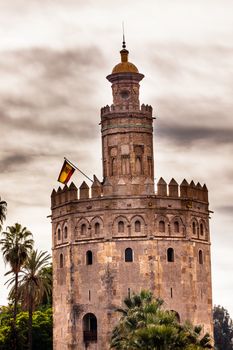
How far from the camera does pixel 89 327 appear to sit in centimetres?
7938

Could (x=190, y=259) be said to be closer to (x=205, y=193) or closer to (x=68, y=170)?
(x=205, y=193)

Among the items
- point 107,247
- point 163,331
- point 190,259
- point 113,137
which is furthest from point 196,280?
point 163,331

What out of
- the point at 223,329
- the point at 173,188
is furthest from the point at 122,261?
the point at 223,329

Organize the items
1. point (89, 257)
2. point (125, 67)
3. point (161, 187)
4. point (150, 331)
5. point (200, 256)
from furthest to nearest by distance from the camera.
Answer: point (125, 67)
point (200, 256)
point (161, 187)
point (89, 257)
point (150, 331)

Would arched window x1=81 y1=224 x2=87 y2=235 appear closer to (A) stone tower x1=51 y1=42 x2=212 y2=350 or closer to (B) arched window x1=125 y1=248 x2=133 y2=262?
(A) stone tower x1=51 y1=42 x2=212 y2=350

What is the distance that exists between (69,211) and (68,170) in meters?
3.22

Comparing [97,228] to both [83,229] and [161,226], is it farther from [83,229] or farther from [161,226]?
Result: [161,226]

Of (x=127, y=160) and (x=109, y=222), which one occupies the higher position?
(x=127, y=160)

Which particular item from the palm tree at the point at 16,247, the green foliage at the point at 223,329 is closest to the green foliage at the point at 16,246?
the palm tree at the point at 16,247

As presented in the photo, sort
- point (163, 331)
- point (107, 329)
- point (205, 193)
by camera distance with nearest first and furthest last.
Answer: point (163, 331) → point (107, 329) → point (205, 193)

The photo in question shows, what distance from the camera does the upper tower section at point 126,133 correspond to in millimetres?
81812

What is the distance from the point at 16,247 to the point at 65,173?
25.6 ft

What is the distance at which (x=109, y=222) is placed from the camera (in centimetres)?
7912

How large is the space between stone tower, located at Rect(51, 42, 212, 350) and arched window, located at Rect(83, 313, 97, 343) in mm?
76
